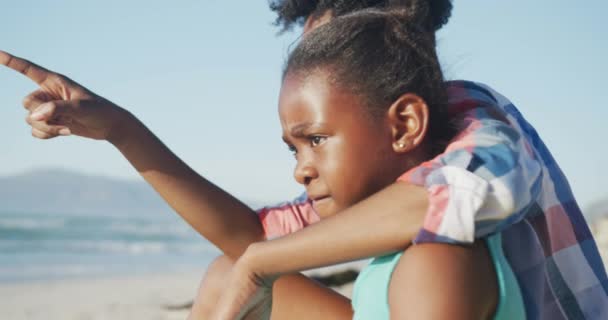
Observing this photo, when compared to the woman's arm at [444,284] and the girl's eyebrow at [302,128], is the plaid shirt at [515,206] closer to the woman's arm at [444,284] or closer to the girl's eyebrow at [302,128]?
the woman's arm at [444,284]

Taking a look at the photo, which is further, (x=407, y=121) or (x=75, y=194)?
(x=75, y=194)

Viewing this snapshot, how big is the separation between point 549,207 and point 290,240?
0.57m

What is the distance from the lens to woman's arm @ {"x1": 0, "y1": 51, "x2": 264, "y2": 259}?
1778 mm

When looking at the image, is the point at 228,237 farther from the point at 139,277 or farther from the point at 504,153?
the point at 139,277

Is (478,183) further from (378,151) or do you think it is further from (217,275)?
(217,275)

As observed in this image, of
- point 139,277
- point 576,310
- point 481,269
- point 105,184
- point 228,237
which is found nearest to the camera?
point 481,269

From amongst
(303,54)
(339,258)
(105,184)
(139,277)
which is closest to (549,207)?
(339,258)

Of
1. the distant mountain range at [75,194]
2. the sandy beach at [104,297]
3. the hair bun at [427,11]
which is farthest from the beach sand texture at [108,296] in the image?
the distant mountain range at [75,194]

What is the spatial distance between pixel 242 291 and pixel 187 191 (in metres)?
0.43

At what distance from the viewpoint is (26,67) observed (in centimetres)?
186

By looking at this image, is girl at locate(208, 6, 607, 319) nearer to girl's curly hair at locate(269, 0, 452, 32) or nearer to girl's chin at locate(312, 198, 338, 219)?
girl's chin at locate(312, 198, 338, 219)

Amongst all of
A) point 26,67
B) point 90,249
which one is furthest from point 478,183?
point 90,249

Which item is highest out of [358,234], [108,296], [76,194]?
[76,194]

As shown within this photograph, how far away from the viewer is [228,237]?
212 cm
